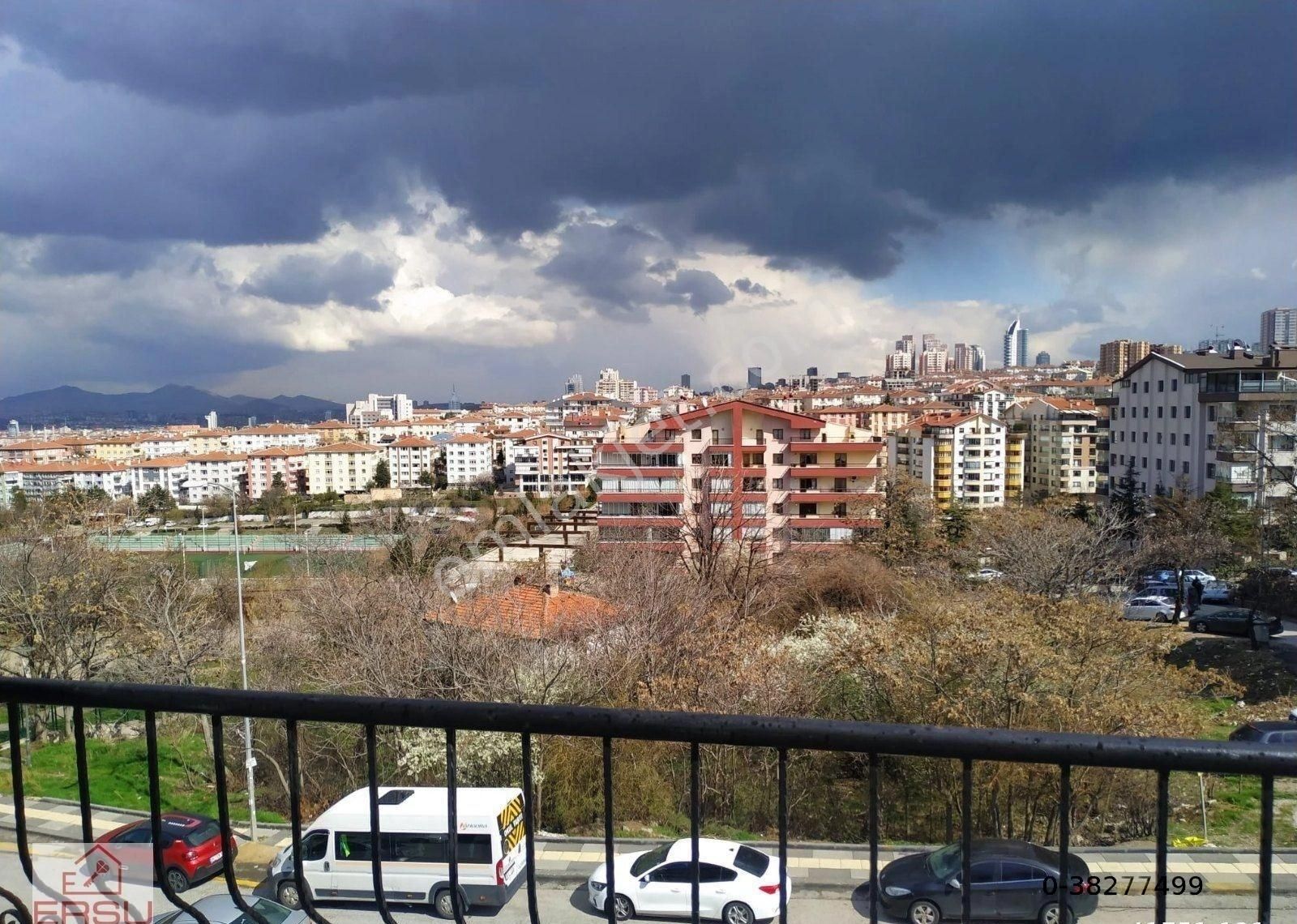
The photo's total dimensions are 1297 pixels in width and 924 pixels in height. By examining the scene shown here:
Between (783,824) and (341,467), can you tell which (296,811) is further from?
(341,467)

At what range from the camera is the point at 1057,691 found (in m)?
9.25

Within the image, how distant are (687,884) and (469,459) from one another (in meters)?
73.4

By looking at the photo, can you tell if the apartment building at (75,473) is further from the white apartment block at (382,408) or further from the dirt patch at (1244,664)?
the white apartment block at (382,408)

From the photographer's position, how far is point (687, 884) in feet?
8.98

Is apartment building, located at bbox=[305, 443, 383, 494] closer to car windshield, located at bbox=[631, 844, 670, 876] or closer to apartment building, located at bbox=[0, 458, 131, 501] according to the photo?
apartment building, located at bbox=[0, 458, 131, 501]

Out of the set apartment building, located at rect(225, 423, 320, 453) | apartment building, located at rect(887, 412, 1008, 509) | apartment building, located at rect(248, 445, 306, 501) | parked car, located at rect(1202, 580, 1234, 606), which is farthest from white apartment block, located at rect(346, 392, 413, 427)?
parked car, located at rect(1202, 580, 1234, 606)

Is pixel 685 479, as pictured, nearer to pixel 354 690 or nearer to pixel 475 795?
pixel 354 690

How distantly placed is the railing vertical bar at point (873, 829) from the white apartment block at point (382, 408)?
481ft

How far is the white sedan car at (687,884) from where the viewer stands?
2.94 metres

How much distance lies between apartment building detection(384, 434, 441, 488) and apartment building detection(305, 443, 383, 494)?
150cm

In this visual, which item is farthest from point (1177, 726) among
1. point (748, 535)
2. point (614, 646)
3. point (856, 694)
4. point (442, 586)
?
point (748, 535)

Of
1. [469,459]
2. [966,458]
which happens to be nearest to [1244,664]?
[966,458]

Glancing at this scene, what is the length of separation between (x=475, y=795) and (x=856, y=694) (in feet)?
28.6

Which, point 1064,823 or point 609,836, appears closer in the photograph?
point 1064,823
